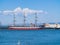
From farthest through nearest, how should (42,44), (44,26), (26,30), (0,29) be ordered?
(0,29), (26,30), (44,26), (42,44)

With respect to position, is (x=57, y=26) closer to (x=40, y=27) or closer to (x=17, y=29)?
(x=40, y=27)

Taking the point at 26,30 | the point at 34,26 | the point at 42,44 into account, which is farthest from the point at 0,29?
the point at 42,44

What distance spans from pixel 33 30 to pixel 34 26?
494cm

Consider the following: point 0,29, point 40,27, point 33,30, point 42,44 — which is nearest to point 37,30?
point 33,30

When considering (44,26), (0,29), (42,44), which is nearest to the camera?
(42,44)

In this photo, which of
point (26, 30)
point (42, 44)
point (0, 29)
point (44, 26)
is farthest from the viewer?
point (0, 29)

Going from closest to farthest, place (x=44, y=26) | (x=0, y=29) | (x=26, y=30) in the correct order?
(x=44, y=26)
(x=26, y=30)
(x=0, y=29)

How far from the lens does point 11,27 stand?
49.8 meters

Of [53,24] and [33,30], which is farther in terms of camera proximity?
[33,30]

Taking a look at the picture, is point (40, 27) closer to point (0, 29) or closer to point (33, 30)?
point (33, 30)

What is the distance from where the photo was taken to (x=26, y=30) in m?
53.6

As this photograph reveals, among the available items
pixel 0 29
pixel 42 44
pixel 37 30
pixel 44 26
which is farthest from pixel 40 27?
A: pixel 42 44

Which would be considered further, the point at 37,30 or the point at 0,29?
the point at 0,29

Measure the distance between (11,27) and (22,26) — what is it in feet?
7.47
